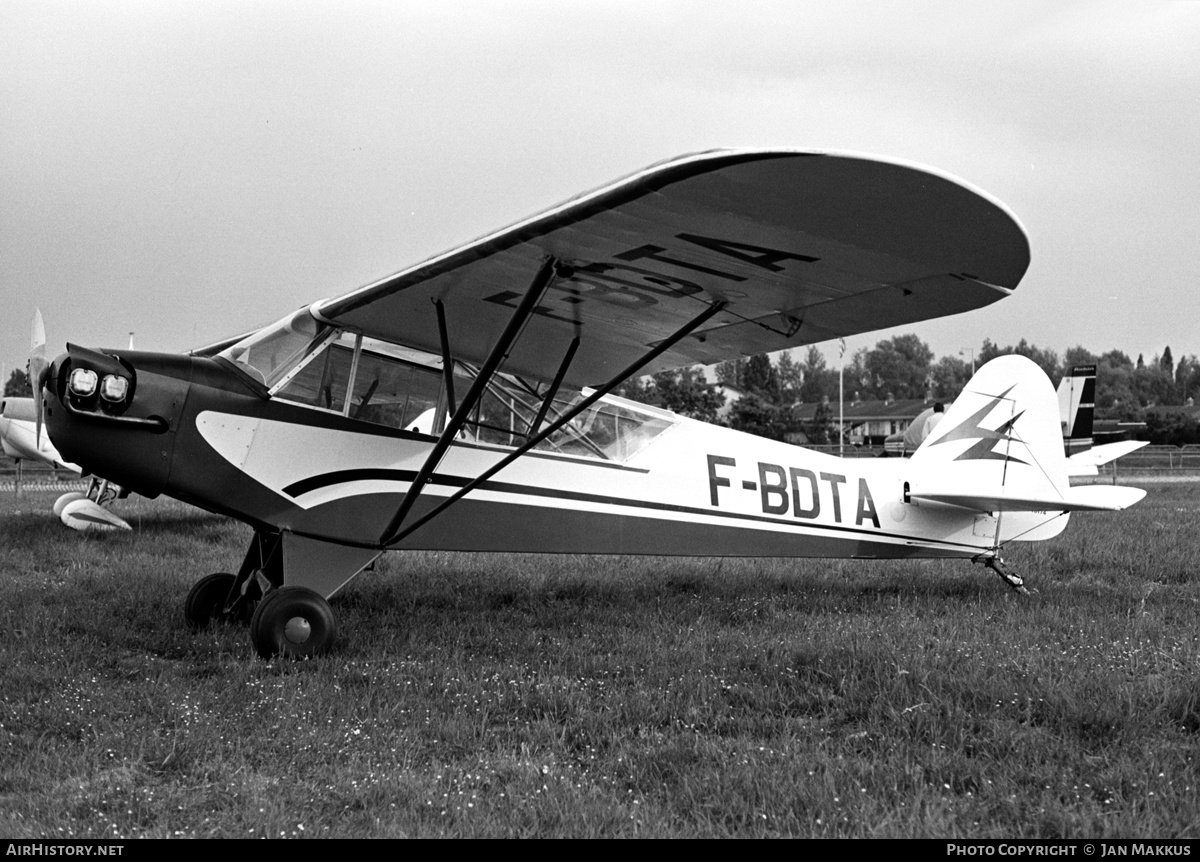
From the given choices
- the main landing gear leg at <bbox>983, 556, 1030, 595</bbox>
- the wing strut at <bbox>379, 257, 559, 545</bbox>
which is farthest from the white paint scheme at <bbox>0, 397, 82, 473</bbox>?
the main landing gear leg at <bbox>983, 556, 1030, 595</bbox>

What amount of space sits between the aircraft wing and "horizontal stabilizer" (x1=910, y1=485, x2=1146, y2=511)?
2.19m

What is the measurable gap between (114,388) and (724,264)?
343cm

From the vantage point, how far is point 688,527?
707 cm

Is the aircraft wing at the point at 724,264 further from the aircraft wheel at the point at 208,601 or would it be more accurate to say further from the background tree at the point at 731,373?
the background tree at the point at 731,373

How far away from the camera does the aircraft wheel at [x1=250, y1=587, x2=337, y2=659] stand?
17.1ft

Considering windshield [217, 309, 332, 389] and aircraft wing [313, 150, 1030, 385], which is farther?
windshield [217, 309, 332, 389]

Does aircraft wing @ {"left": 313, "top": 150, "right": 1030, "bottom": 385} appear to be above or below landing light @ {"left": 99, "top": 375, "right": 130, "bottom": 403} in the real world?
above

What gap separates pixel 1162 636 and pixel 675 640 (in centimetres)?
285

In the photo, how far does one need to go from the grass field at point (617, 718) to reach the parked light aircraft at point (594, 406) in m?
0.61

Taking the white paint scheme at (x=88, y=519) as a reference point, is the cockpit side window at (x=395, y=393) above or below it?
above

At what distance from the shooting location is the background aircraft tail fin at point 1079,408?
20.5m

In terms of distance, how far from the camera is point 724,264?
16.0 feet

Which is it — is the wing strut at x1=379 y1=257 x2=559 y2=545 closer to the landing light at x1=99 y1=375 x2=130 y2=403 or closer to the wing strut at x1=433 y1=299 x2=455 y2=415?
the wing strut at x1=433 y1=299 x2=455 y2=415

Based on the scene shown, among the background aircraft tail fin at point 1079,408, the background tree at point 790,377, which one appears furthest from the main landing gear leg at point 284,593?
the background tree at point 790,377
